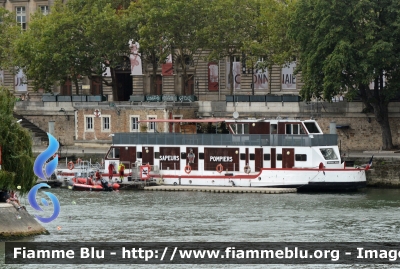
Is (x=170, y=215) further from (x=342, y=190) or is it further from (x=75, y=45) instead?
(x=75, y=45)

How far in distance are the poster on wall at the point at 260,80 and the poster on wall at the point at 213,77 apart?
3357 millimetres

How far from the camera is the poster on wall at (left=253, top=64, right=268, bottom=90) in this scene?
107 m

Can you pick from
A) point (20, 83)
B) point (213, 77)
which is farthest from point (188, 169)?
point (20, 83)

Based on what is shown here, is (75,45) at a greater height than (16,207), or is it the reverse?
(75,45)

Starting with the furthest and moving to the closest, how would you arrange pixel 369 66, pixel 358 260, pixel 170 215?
pixel 369 66 < pixel 170 215 < pixel 358 260

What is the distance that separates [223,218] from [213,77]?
4091cm

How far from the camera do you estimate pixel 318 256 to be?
191 ft

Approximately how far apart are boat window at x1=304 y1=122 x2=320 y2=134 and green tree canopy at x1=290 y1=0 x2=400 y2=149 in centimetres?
457

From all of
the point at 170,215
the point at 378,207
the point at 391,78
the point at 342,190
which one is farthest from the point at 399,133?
the point at 170,215

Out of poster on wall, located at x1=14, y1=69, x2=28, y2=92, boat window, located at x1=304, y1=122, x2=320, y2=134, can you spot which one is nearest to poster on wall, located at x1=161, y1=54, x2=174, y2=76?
poster on wall, located at x1=14, y1=69, x2=28, y2=92

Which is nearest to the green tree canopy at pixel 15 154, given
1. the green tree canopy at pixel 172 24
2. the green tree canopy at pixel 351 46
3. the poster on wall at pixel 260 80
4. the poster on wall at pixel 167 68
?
the green tree canopy at pixel 351 46

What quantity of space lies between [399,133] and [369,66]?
266 inches

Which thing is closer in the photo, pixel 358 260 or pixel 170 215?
pixel 358 260

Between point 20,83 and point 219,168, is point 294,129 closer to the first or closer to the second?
point 219,168
